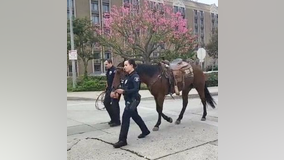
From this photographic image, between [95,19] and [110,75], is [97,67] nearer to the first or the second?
[110,75]

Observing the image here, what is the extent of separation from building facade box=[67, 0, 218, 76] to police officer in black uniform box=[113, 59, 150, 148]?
14 centimetres

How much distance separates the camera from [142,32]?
1.88m

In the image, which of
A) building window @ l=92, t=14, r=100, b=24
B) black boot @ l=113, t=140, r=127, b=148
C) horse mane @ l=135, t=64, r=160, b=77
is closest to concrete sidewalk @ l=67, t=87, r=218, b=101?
horse mane @ l=135, t=64, r=160, b=77

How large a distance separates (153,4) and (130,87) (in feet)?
Answer: 2.25

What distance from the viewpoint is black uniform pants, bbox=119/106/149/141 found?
6.45 ft

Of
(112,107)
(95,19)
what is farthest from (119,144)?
(95,19)

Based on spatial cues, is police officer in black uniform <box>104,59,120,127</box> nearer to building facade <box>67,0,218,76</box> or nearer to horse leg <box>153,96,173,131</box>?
building facade <box>67,0,218,76</box>
